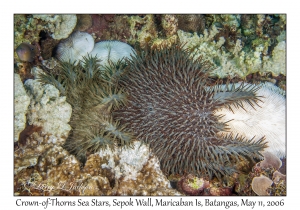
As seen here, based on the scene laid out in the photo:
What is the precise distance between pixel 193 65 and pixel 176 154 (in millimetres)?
1280

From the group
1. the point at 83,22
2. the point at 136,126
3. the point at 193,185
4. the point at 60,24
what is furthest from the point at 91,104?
the point at 193,185

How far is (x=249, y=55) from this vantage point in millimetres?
4488

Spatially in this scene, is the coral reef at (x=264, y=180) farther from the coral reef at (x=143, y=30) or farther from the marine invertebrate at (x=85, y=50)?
the coral reef at (x=143, y=30)

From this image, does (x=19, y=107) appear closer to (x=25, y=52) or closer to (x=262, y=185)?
(x=25, y=52)

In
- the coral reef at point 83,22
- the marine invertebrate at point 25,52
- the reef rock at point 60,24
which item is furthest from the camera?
the coral reef at point 83,22

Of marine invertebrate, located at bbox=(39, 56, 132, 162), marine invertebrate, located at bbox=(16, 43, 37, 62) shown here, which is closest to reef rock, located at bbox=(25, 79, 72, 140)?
marine invertebrate, located at bbox=(39, 56, 132, 162)

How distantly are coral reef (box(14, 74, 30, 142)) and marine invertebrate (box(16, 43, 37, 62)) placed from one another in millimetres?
704

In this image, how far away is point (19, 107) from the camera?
10.4 ft

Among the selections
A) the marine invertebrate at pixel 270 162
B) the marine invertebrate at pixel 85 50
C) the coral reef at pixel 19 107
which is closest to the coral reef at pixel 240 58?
the marine invertebrate at pixel 85 50

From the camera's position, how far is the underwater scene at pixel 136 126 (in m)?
3.23

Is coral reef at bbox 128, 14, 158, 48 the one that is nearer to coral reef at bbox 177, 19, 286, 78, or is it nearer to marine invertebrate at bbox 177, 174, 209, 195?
coral reef at bbox 177, 19, 286, 78

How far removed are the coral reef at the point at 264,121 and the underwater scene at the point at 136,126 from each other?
2 centimetres

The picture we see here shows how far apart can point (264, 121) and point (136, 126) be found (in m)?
1.97
